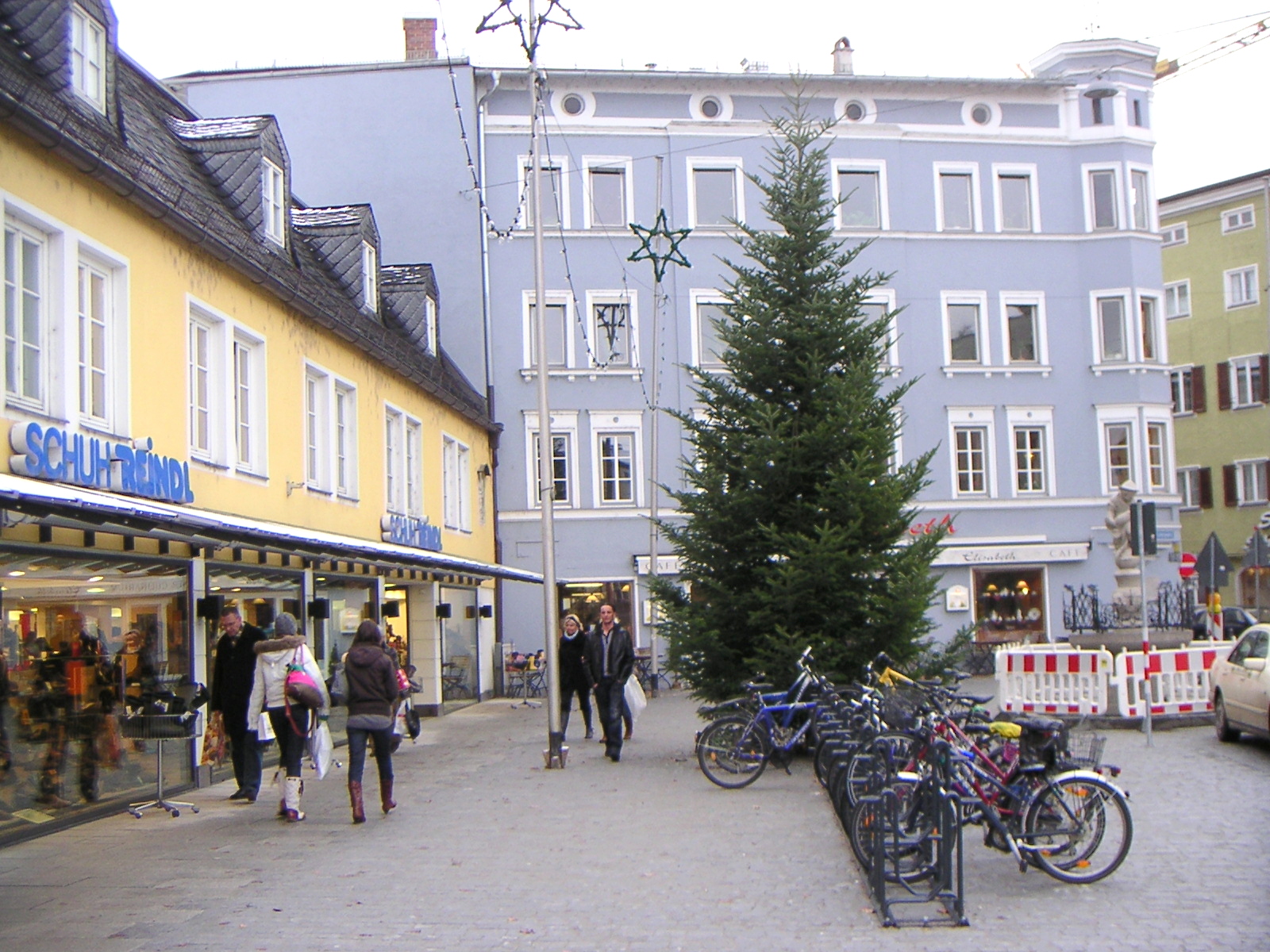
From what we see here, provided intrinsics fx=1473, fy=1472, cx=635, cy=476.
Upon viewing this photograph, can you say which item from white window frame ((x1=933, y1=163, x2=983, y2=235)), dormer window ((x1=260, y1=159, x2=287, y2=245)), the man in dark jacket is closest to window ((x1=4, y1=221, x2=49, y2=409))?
the man in dark jacket

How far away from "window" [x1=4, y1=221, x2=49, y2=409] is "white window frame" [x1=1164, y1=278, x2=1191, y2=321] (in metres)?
51.6

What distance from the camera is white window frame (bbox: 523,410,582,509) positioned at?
35.0 meters

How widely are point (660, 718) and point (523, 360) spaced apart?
13.3 meters

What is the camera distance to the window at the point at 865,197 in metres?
37.3

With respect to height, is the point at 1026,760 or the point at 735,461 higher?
the point at 735,461

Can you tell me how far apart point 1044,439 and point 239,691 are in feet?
91.9

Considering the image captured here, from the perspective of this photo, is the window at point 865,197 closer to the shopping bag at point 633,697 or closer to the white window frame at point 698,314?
the white window frame at point 698,314

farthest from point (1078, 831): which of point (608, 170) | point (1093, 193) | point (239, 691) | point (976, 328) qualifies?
point (1093, 193)

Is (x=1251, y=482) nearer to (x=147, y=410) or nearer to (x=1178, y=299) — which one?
(x=1178, y=299)

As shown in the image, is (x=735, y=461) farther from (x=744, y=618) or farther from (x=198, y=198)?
(x=198, y=198)

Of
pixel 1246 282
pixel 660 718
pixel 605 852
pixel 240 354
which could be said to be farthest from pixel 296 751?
pixel 1246 282

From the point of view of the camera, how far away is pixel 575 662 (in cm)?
1906

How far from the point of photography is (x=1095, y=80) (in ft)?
125

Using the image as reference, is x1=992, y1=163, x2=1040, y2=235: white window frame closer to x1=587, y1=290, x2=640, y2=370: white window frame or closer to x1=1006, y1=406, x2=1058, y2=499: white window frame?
x1=1006, y1=406, x2=1058, y2=499: white window frame
